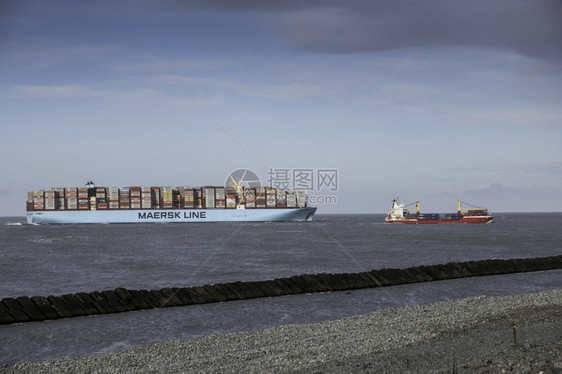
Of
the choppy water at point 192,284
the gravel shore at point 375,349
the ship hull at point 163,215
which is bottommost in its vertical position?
the ship hull at point 163,215

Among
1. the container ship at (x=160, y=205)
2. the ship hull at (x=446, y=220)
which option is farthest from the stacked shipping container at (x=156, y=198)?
the ship hull at (x=446, y=220)

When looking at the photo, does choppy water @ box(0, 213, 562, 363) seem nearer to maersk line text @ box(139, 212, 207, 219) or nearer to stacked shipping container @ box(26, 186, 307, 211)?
stacked shipping container @ box(26, 186, 307, 211)

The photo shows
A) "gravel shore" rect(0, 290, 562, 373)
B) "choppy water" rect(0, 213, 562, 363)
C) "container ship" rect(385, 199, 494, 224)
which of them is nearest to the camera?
"gravel shore" rect(0, 290, 562, 373)

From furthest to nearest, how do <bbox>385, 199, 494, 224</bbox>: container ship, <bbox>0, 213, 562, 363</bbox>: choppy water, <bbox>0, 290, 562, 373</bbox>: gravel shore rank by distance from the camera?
1. <bbox>385, 199, 494, 224</bbox>: container ship
2. <bbox>0, 213, 562, 363</bbox>: choppy water
3. <bbox>0, 290, 562, 373</bbox>: gravel shore

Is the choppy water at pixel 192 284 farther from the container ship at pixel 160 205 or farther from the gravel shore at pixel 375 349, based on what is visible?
the container ship at pixel 160 205

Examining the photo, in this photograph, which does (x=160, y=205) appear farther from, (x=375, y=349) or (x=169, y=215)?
(x=375, y=349)

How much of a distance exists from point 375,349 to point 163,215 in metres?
140

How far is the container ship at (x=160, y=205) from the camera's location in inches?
A: 5768

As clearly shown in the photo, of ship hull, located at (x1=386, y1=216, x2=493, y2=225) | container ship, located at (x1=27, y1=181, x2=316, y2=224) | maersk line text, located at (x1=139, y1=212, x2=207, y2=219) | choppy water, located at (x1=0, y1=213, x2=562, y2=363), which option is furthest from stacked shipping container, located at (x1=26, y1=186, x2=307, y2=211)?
choppy water, located at (x1=0, y1=213, x2=562, y2=363)

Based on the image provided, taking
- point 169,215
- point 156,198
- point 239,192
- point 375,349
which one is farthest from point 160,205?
point 375,349

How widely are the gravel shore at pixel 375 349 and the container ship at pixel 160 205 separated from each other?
128m

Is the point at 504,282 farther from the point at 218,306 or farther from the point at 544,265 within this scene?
the point at 218,306

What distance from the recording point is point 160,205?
148m

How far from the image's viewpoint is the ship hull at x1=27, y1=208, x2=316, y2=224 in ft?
483
